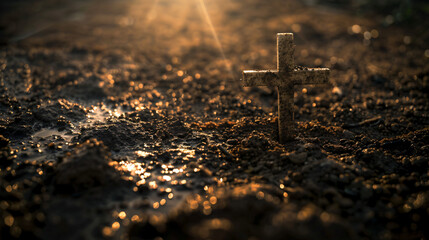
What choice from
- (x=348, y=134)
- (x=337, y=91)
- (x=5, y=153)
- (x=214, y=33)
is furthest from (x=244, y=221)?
(x=214, y=33)

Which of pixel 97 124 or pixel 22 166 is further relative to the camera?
pixel 97 124

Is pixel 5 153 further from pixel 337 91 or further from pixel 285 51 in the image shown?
pixel 337 91

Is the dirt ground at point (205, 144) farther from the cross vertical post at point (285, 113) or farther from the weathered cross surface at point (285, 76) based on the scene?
the weathered cross surface at point (285, 76)

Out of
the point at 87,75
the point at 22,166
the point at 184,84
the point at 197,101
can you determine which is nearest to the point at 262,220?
the point at 22,166

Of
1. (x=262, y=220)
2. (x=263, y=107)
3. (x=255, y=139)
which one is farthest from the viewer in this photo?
(x=263, y=107)

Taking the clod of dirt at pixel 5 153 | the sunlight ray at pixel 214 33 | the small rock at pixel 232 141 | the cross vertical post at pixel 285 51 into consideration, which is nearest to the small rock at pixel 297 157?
the small rock at pixel 232 141

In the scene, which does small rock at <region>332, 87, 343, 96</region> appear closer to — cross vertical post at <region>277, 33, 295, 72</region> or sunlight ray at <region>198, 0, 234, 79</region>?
sunlight ray at <region>198, 0, 234, 79</region>

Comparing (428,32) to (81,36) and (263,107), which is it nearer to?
(263,107)
